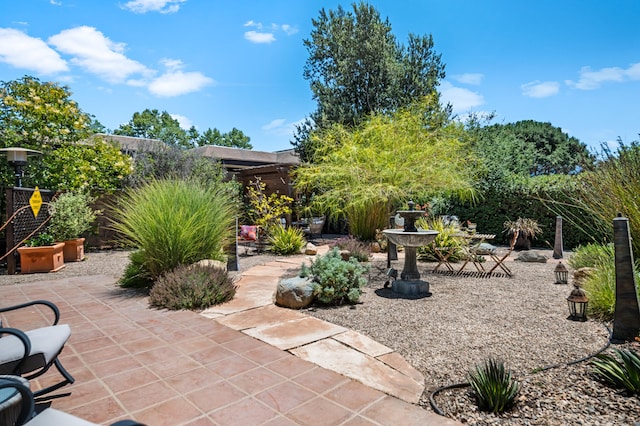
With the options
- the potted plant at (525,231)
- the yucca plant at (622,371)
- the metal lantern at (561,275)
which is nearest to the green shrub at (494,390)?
the yucca plant at (622,371)

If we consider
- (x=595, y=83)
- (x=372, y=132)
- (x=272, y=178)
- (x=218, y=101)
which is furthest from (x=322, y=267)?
(x=218, y=101)

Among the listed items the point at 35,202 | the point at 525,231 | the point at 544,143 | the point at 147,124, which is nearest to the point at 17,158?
the point at 35,202

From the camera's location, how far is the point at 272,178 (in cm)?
1316

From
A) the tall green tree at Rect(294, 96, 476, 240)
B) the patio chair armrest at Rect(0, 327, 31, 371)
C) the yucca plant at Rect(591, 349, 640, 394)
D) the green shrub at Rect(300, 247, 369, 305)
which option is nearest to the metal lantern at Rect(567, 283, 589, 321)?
the yucca plant at Rect(591, 349, 640, 394)

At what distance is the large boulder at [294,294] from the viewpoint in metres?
4.39

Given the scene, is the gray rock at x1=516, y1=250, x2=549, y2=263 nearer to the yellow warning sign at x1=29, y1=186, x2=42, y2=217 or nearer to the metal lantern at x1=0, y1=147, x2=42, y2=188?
the yellow warning sign at x1=29, y1=186, x2=42, y2=217

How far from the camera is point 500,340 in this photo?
10.8 feet

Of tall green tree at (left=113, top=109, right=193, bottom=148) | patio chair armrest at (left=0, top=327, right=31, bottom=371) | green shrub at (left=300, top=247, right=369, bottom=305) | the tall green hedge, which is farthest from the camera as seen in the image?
tall green tree at (left=113, top=109, right=193, bottom=148)

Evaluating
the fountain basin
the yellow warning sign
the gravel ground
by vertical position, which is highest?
the yellow warning sign

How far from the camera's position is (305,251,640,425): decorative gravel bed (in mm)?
2105

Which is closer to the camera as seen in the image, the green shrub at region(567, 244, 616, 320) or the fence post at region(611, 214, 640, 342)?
the fence post at region(611, 214, 640, 342)

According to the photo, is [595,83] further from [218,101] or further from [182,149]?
[218,101]

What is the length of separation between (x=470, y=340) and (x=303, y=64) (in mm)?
14571

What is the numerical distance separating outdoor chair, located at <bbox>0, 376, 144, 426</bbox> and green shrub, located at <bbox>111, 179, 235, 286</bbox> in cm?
384
